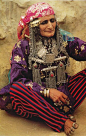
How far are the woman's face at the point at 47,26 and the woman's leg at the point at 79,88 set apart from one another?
575 millimetres

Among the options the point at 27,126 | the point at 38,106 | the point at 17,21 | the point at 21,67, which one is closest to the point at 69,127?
the point at 38,106

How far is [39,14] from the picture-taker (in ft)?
7.30

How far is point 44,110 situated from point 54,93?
0.19 m

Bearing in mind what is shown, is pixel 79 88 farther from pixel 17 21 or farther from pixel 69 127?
pixel 17 21

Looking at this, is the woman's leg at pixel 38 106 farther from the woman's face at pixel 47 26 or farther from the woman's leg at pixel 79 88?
the woman's face at pixel 47 26

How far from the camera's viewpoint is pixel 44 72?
2.33 metres

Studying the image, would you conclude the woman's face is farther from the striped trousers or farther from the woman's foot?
the woman's foot

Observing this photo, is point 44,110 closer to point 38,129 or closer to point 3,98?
point 38,129

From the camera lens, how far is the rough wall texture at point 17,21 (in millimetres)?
2965

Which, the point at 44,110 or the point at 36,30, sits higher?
the point at 36,30

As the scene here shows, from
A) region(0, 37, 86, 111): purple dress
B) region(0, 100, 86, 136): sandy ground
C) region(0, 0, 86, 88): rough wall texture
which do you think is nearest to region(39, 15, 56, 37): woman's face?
region(0, 37, 86, 111): purple dress

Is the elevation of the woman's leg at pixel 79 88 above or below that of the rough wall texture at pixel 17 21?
below

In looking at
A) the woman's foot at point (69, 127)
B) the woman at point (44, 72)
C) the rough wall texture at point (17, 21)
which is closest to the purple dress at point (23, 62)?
the woman at point (44, 72)

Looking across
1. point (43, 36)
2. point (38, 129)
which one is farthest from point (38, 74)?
point (38, 129)
